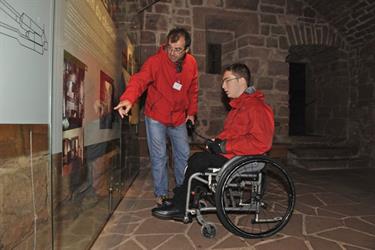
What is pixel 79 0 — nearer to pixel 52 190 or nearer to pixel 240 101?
Answer: pixel 52 190

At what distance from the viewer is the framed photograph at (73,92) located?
1371 mm

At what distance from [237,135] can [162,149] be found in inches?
27.8

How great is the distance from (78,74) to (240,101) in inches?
42.0

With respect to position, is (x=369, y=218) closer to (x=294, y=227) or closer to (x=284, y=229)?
(x=294, y=227)

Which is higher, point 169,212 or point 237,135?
point 237,135

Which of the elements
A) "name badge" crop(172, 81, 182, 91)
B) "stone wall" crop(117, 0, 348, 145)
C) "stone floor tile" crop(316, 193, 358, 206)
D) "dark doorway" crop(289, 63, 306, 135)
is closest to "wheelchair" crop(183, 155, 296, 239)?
"name badge" crop(172, 81, 182, 91)

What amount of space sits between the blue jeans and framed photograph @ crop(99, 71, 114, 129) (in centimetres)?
35

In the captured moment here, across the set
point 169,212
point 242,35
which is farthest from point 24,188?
point 242,35

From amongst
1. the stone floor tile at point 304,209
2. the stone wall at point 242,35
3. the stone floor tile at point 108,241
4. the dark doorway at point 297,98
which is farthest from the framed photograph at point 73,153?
the dark doorway at point 297,98

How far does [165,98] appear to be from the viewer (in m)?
2.49

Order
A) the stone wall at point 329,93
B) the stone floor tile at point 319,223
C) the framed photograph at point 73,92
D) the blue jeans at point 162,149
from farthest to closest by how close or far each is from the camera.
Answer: the stone wall at point 329,93
the blue jeans at point 162,149
the stone floor tile at point 319,223
the framed photograph at point 73,92

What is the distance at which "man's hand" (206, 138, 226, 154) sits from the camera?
78.4 inches

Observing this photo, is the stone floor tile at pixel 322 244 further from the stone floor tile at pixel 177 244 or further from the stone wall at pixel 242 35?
the stone wall at pixel 242 35

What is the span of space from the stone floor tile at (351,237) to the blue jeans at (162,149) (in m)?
1.20
